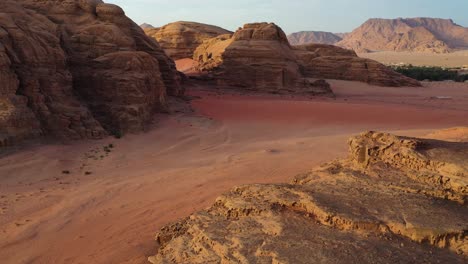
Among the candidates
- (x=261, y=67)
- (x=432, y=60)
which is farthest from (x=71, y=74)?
(x=432, y=60)

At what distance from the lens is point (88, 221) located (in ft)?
18.5

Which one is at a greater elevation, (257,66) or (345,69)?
(257,66)

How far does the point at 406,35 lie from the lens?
135 meters

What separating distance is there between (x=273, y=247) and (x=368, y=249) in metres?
0.75

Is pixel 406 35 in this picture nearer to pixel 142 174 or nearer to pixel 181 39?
pixel 181 39

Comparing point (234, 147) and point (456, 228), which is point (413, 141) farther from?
point (234, 147)

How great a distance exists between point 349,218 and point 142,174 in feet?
16.0

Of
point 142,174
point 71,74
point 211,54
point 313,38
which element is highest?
point 313,38

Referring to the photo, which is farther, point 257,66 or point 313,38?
point 313,38

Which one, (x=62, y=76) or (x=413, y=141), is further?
(x=62, y=76)

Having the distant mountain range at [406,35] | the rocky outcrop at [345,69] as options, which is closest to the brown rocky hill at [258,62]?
the rocky outcrop at [345,69]

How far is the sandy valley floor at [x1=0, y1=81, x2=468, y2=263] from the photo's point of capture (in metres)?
5.06

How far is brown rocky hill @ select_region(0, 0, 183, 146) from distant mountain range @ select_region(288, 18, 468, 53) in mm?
114110

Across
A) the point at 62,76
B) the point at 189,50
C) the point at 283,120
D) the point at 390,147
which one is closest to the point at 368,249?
the point at 390,147
